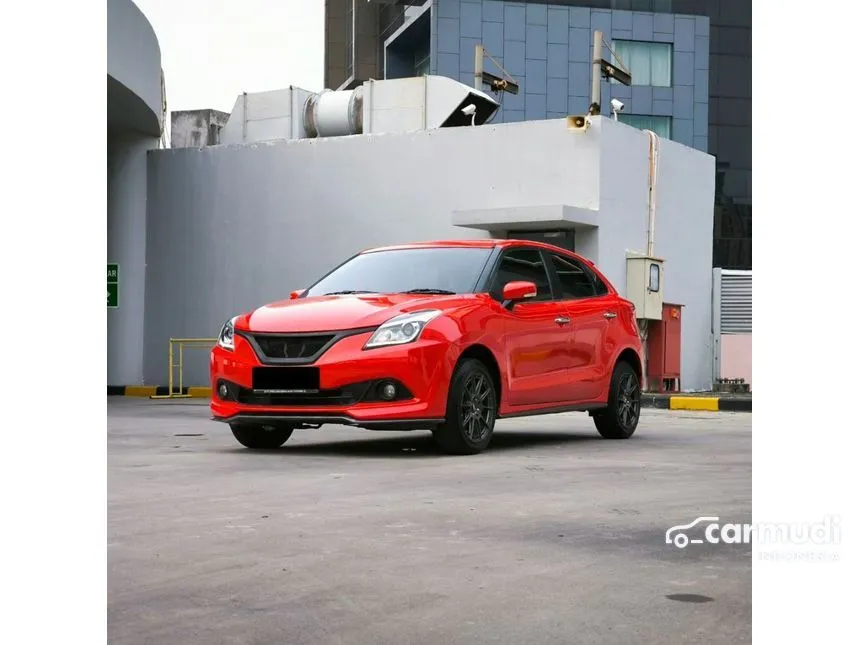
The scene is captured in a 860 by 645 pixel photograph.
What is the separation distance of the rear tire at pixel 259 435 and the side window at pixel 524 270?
1.96 m

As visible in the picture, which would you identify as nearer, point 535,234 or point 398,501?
point 398,501

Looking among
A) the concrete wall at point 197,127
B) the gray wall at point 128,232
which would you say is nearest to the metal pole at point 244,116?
the concrete wall at point 197,127

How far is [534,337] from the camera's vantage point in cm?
1041

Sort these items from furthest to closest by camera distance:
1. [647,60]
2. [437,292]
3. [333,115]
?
[647,60], [333,115], [437,292]

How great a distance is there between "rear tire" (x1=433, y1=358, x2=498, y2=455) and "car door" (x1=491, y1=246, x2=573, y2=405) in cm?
35

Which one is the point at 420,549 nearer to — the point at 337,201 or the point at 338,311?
the point at 338,311

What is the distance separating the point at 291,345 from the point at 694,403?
1015 centimetres

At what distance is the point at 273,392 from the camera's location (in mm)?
9398

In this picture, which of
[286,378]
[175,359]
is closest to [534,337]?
[286,378]

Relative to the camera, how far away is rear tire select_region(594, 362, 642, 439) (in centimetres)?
1155
